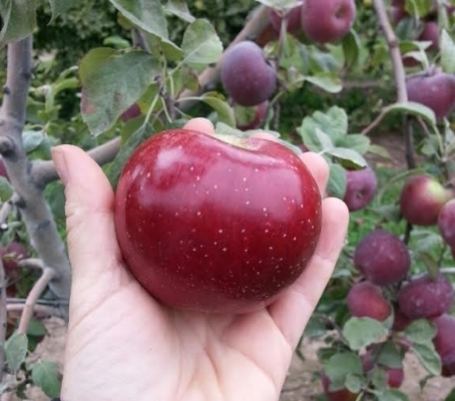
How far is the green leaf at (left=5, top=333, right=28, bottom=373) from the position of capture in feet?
3.26

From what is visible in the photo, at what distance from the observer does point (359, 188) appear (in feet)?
4.02

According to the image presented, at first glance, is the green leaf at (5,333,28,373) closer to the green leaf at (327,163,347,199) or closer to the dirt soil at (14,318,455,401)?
the green leaf at (327,163,347,199)

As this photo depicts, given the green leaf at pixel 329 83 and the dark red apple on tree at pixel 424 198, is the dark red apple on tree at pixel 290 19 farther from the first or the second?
the dark red apple on tree at pixel 424 198

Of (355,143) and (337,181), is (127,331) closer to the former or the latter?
(337,181)

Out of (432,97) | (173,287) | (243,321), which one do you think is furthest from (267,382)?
(432,97)

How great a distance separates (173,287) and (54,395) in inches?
15.0

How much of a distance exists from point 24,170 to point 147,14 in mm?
420

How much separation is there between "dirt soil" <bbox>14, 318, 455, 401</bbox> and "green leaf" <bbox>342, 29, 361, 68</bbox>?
2.76ft

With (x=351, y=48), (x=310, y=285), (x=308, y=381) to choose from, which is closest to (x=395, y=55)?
(x=351, y=48)

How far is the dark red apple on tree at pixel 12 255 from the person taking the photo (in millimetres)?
1317

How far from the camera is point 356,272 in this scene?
61.9 inches

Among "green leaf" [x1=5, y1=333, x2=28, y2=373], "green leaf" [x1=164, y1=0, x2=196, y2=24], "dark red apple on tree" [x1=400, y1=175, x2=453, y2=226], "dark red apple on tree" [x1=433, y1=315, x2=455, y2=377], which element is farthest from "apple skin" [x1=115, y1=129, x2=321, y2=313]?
"dark red apple on tree" [x1=433, y1=315, x2=455, y2=377]

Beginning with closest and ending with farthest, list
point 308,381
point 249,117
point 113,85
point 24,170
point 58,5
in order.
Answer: point 58,5
point 113,85
point 24,170
point 249,117
point 308,381

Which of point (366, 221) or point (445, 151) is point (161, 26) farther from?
point (366, 221)
